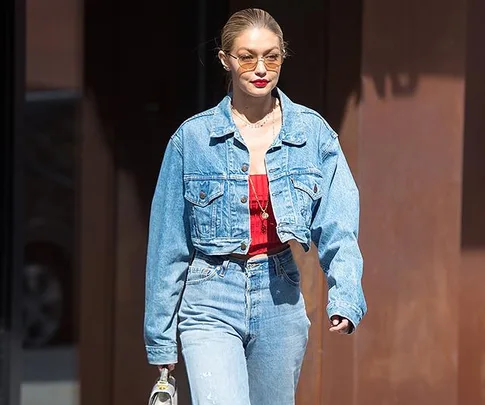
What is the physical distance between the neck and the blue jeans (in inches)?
17.1

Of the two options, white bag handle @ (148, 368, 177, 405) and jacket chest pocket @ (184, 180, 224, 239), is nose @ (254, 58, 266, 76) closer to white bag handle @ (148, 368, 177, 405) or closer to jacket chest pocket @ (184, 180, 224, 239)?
jacket chest pocket @ (184, 180, 224, 239)

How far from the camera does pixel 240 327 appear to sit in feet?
12.1

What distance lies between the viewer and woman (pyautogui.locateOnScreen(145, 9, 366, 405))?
3.68 m
